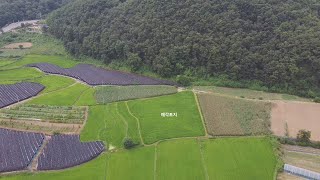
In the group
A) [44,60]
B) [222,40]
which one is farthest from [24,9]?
[222,40]

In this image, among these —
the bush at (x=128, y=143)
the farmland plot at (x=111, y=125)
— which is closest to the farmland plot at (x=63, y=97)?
the farmland plot at (x=111, y=125)

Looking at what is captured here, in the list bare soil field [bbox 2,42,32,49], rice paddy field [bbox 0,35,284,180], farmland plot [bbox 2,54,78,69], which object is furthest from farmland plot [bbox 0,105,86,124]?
bare soil field [bbox 2,42,32,49]

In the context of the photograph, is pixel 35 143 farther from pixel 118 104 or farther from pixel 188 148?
pixel 188 148

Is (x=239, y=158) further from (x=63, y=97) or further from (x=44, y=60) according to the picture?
(x=44, y=60)

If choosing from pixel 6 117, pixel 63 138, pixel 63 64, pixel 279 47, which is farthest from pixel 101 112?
pixel 279 47

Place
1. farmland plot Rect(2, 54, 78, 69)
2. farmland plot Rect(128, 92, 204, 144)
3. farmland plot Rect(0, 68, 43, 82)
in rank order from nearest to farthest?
farmland plot Rect(128, 92, 204, 144), farmland plot Rect(0, 68, 43, 82), farmland plot Rect(2, 54, 78, 69)

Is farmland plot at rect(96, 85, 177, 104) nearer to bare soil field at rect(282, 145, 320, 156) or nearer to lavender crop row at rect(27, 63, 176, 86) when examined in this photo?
lavender crop row at rect(27, 63, 176, 86)
